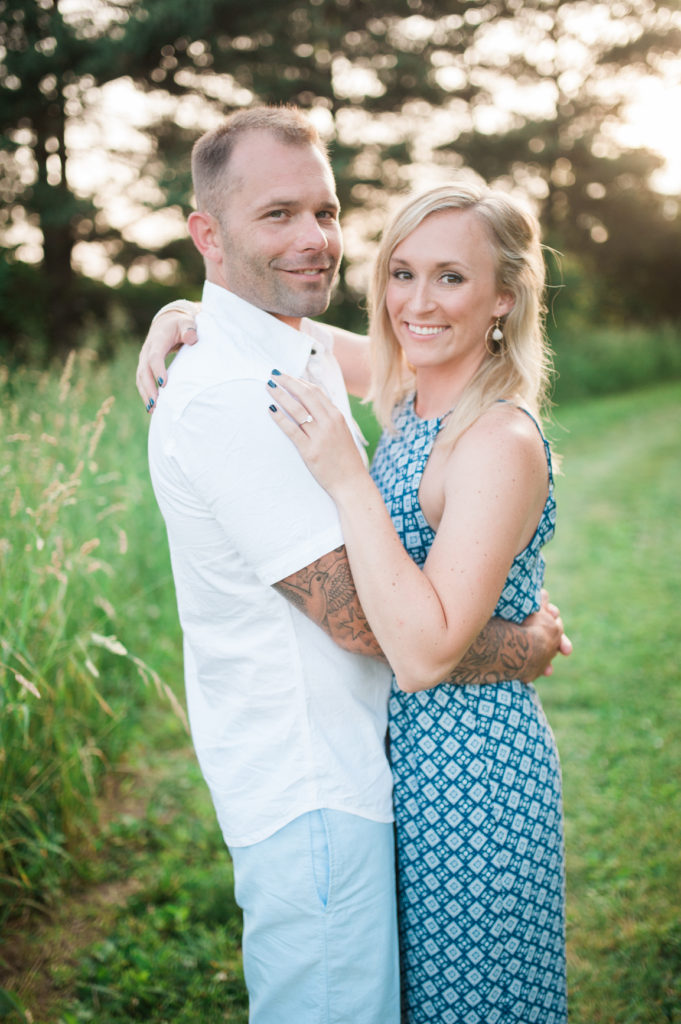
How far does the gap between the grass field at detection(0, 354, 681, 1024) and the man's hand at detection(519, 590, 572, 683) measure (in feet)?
1.66

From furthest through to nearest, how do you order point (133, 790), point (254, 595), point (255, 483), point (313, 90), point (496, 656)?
point (313, 90)
point (133, 790)
point (496, 656)
point (254, 595)
point (255, 483)

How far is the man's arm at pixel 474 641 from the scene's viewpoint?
62.3 inches

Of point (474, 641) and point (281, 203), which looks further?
point (281, 203)

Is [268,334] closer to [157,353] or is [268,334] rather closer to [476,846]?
[157,353]

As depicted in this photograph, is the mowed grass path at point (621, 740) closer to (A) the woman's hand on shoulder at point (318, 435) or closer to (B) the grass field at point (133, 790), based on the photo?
(B) the grass field at point (133, 790)

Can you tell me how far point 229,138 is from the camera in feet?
6.09

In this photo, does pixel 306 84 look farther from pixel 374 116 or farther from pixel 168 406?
pixel 168 406

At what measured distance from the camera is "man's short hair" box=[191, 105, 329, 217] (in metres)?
1.85

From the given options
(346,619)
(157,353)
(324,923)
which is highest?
(157,353)

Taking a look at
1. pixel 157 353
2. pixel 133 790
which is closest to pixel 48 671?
pixel 133 790

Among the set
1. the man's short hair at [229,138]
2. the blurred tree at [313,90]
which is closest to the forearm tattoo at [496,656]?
the man's short hair at [229,138]

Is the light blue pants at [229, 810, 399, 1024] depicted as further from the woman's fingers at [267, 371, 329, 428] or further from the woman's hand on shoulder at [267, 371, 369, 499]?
the woman's fingers at [267, 371, 329, 428]

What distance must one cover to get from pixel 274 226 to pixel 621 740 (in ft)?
11.1

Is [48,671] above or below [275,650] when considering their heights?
below
